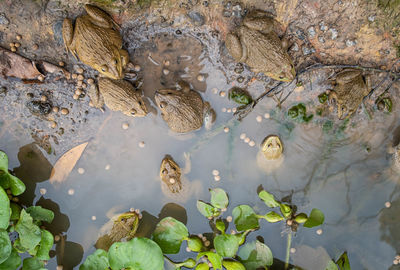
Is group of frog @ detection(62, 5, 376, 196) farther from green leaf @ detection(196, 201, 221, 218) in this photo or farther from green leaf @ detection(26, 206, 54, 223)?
green leaf @ detection(26, 206, 54, 223)

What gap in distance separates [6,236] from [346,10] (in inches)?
159

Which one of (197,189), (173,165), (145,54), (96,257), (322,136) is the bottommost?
(96,257)

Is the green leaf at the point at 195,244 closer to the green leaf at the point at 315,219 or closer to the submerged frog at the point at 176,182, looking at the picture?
the submerged frog at the point at 176,182

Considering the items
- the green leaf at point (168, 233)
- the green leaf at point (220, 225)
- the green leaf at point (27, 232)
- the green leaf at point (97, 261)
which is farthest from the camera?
the green leaf at point (220, 225)

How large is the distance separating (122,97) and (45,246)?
172 centimetres

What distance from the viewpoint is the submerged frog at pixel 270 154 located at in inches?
132

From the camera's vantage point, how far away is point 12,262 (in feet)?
10.3

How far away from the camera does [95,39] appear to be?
2.93 meters

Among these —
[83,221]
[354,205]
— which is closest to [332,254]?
[354,205]

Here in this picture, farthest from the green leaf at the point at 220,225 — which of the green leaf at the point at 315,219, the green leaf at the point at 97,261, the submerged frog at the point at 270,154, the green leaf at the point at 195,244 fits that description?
the green leaf at the point at 97,261

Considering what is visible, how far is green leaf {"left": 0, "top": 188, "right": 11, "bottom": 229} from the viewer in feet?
9.55

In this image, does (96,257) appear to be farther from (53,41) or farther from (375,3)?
(375,3)

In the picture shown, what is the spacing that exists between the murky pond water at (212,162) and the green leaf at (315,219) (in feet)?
0.28

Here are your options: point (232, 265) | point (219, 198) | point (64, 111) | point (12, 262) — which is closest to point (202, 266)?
point (232, 265)
